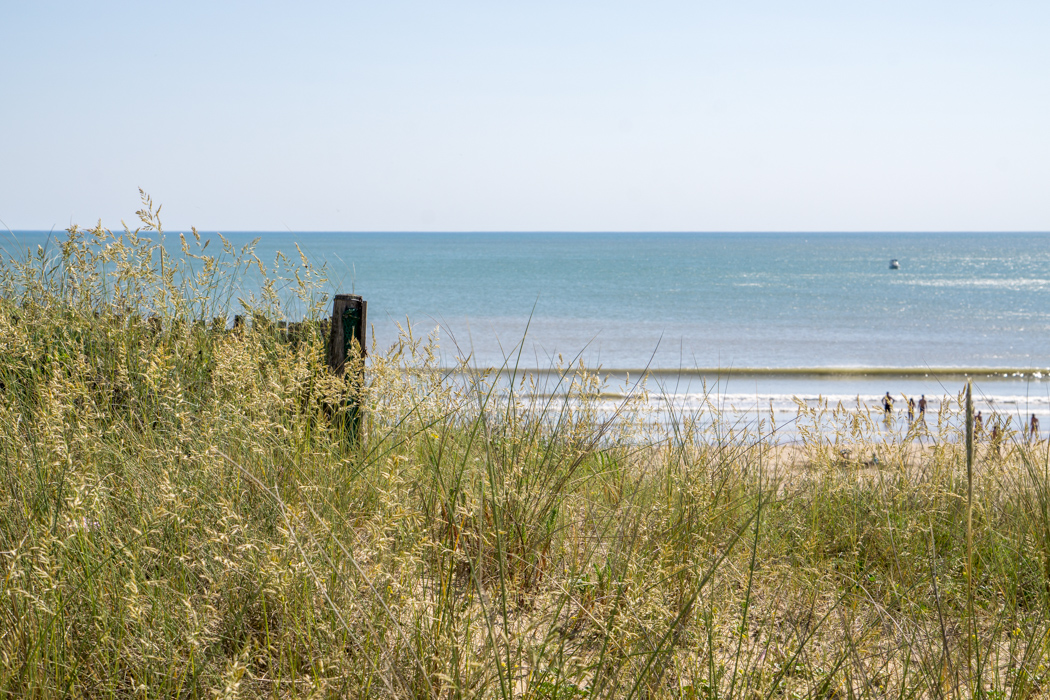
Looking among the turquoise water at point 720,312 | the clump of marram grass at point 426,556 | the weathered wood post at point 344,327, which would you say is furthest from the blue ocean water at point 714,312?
the clump of marram grass at point 426,556

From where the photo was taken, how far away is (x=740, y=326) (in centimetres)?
3372

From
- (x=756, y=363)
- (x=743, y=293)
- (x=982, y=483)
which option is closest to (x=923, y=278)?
(x=743, y=293)

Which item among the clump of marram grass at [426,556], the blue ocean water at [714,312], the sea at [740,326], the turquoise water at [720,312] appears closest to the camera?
the clump of marram grass at [426,556]

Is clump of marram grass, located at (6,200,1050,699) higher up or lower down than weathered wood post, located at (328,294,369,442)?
lower down

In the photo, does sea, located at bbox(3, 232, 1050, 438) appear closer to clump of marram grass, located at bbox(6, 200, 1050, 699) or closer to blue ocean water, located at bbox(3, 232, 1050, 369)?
blue ocean water, located at bbox(3, 232, 1050, 369)

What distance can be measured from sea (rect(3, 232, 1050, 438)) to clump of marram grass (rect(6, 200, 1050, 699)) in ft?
1.92

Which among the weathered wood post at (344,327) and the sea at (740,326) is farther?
the sea at (740,326)

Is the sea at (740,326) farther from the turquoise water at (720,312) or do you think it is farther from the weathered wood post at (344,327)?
the weathered wood post at (344,327)

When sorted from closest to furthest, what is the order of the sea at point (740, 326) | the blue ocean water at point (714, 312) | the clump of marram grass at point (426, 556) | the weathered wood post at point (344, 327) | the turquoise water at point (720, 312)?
the clump of marram grass at point (426, 556)
the weathered wood post at point (344, 327)
the sea at point (740, 326)
the blue ocean water at point (714, 312)
the turquoise water at point (720, 312)

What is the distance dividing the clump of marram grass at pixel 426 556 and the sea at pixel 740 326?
584mm

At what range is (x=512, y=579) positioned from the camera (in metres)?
2.41

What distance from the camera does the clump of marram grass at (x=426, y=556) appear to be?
169cm

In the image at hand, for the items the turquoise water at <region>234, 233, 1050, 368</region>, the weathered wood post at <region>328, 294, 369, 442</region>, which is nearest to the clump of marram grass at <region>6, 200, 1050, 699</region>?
the weathered wood post at <region>328, 294, 369, 442</region>

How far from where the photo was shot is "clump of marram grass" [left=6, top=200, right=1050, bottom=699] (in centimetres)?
169
